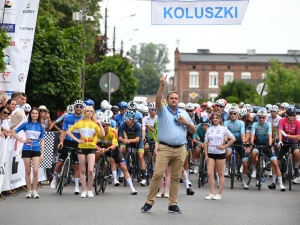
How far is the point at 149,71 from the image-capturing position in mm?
196250

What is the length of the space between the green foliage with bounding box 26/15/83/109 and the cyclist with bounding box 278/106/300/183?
24.8ft

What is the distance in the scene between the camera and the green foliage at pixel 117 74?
4544 centimetres

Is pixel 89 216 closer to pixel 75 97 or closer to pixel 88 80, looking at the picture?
pixel 75 97

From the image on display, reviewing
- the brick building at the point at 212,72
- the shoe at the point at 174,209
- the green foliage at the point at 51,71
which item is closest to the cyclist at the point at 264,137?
the shoe at the point at 174,209

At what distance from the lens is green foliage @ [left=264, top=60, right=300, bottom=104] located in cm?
6944

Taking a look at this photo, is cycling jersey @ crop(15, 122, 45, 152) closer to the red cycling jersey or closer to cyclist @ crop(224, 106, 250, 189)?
cyclist @ crop(224, 106, 250, 189)

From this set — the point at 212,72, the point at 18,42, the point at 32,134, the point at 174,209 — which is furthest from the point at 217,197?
the point at 212,72

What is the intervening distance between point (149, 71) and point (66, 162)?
583 feet

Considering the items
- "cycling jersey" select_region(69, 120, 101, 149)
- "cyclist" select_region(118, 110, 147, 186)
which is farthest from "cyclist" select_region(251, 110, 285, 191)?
"cycling jersey" select_region(69, 120, 101, 149)

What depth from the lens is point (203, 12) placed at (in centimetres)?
2077

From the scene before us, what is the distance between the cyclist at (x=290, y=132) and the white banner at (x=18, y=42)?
597 centimetres

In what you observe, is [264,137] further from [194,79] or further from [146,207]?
[194,79]

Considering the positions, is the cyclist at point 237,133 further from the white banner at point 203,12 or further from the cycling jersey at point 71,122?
Result: the cycling jersey at point 71,122

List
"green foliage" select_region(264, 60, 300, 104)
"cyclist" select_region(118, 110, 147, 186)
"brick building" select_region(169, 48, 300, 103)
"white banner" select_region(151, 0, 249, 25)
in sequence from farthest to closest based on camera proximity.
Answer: "brick building" select_region(169, 48, 300, 103)
"green foliage" select_region(264, 60, 300, 104)
"cyclist" select_region(118, 110, 147, 186)
"white banner" select_region(151, 0, 249, 25)
